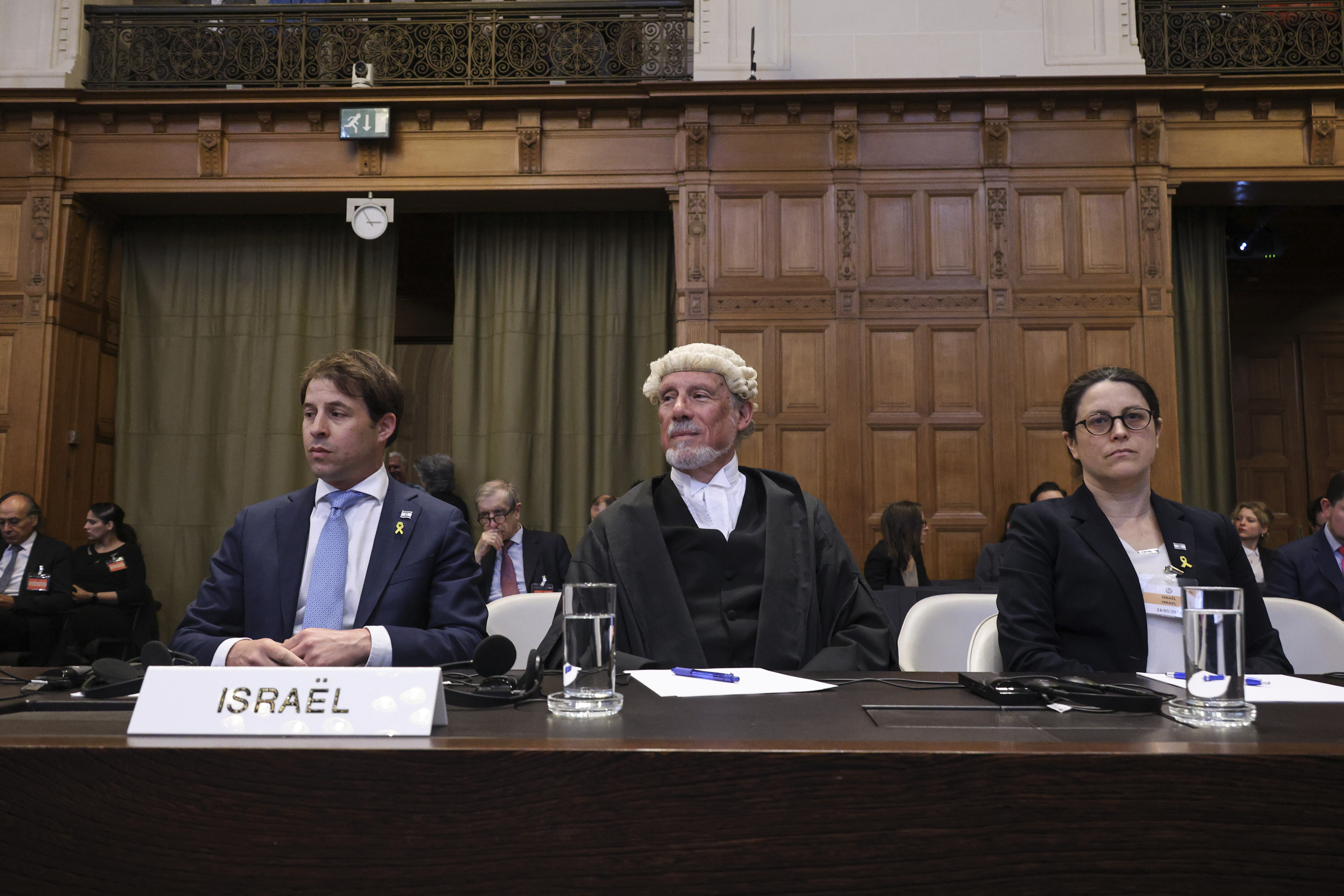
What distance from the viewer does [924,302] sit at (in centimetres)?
692

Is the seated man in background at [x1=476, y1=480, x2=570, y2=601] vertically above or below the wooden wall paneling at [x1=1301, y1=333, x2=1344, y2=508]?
below

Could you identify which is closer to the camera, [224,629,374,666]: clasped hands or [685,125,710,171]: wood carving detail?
[224,629,374,666]: clasped hands

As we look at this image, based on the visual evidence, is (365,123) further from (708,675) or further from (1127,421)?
(708,675)

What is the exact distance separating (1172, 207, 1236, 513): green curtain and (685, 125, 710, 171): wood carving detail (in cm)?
385

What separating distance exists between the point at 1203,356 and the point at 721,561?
700 centimetres

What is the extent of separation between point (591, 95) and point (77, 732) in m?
6.55

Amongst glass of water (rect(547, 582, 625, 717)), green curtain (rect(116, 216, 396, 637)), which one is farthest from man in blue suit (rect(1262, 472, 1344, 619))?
green curtain (rect(116, 216, 396, 637))

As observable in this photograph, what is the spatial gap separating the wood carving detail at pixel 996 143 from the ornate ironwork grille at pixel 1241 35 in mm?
1188

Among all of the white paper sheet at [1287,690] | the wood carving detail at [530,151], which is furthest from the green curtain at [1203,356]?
the white paper sheet at [1287,690]

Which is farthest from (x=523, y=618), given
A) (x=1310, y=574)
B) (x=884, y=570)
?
(x=884, y=570)

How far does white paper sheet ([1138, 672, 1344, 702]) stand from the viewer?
4.66 ft

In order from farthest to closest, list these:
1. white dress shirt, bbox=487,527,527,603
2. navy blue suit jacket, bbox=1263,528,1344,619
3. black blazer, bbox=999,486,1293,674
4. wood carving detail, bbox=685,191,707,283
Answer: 1. wood carving detail, bbox=685,191,707,283
2. white dress shirt, bbox=487,527,527,603
3. navy blue suit jacket, bbox=1263,528,1344,619
4. black blazer, bbox=999,486,1293,674

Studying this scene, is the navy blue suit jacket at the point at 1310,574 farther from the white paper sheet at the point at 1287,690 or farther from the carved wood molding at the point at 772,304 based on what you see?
the carved wood molding at the point at 772,304

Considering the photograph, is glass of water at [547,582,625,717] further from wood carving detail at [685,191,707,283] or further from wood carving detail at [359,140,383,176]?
wood carving detail at [359,140,383,176]
